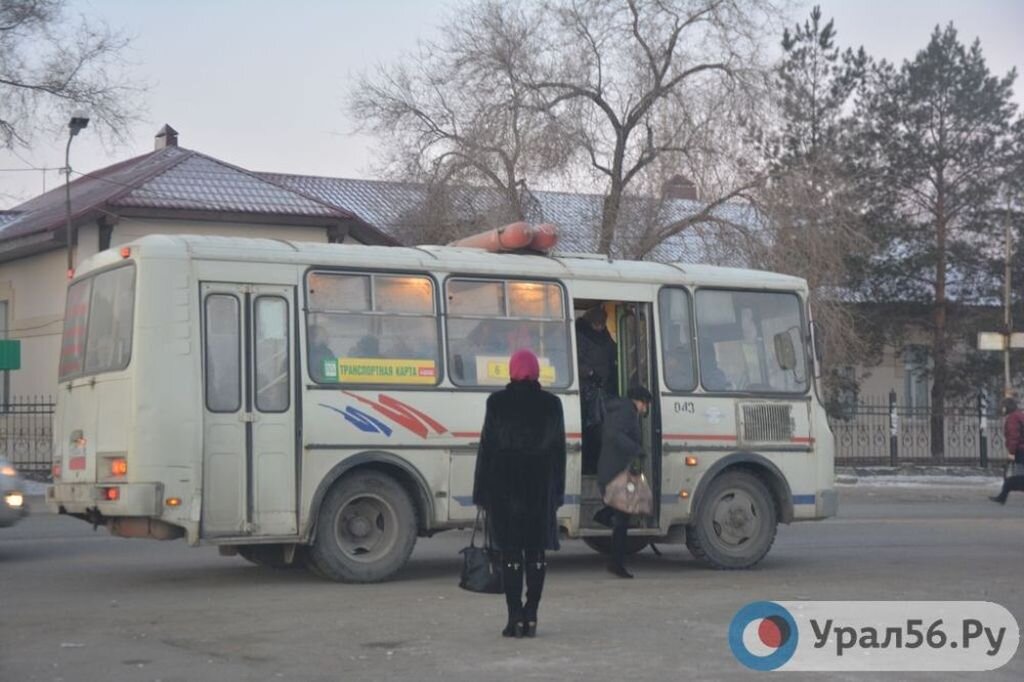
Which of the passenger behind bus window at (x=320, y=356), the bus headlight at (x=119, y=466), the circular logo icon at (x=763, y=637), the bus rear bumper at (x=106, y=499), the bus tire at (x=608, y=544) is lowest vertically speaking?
the circular logo icon at (x=763, y=637)

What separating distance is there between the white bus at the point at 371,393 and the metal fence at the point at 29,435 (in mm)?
14993

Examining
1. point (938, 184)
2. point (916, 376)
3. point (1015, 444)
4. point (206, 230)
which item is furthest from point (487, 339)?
point (916, 376)

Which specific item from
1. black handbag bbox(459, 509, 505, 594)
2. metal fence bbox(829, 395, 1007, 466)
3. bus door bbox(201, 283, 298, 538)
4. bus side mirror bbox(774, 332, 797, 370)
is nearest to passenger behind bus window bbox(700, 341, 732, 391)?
bus side mirror bbox(774, 332, 797, 370)

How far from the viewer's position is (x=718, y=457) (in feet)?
47.7

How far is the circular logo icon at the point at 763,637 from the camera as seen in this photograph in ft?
29.1

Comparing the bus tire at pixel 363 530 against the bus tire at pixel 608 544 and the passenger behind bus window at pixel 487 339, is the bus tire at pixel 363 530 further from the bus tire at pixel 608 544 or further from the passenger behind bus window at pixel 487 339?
the bus tire at pixel 608 544

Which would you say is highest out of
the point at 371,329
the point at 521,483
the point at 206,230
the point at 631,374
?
the point at 206,230

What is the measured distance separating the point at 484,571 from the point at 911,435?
97.3 ft

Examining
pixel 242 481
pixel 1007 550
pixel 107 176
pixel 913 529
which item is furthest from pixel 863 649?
pixel 107 176

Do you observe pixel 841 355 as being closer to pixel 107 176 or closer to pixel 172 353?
pixel 107 176

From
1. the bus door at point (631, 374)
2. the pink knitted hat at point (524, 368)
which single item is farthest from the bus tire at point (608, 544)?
the pink knitted hat at point (524, 368)

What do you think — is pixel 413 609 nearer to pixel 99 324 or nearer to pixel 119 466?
pixel 119 466

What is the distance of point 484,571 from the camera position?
984 cm

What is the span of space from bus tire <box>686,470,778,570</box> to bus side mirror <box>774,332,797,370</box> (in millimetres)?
1191
